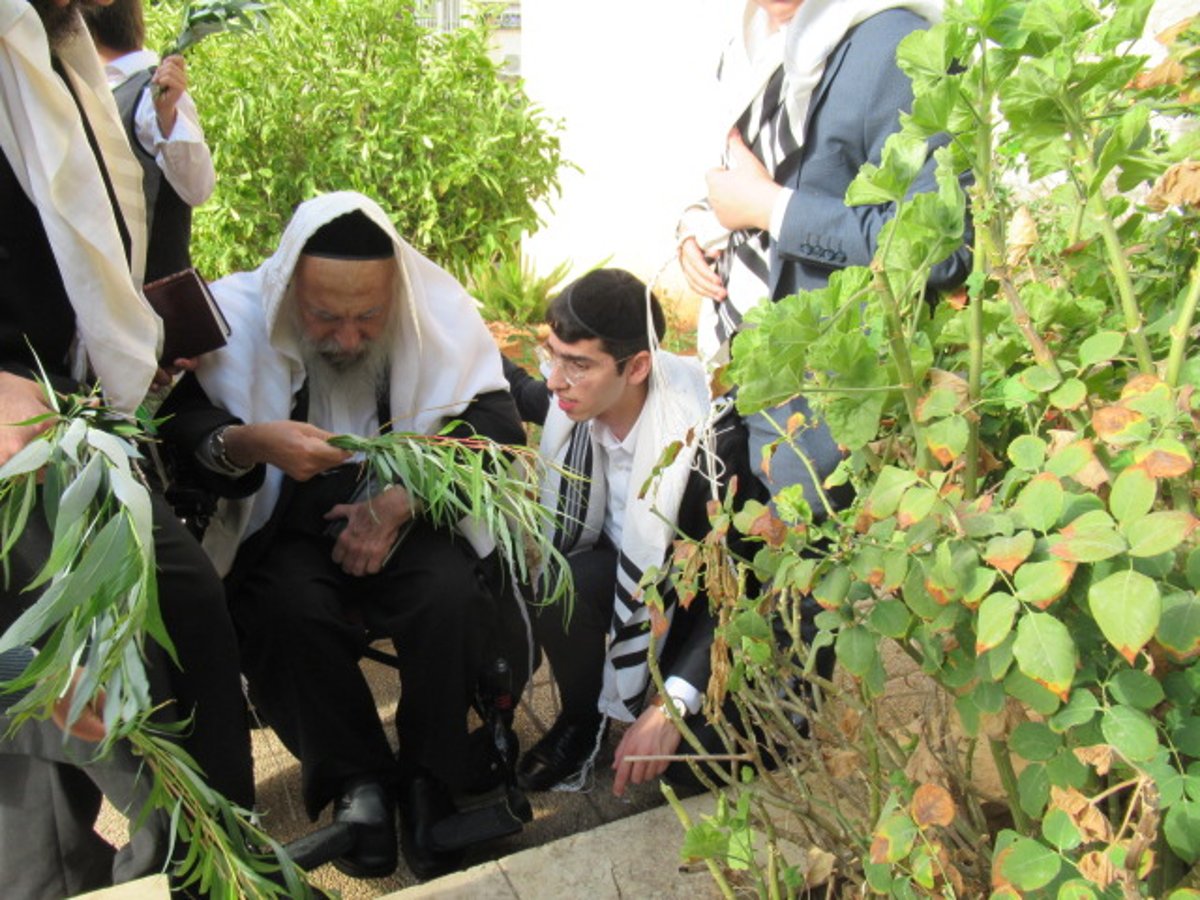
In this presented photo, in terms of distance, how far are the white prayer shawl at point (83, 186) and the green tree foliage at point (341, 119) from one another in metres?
2.57

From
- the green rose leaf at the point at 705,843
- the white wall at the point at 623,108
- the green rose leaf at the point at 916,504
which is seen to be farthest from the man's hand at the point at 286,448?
the white wall at the point at 623,108

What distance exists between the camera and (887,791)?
1.87 metres

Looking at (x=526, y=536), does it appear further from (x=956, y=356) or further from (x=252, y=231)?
(x=252, y=231)

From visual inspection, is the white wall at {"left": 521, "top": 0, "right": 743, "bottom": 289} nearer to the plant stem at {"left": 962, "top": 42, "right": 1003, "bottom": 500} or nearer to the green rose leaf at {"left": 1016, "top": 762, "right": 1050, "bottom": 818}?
the plant stem at {"left": 962, "top": 42, "right": 1003, "bottom": 500}

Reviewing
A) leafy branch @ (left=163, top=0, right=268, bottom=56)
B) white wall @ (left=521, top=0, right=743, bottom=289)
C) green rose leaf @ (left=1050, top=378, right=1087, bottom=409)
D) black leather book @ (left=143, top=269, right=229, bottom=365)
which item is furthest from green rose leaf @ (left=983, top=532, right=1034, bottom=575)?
white wall @ (left=521, top=0, right=743, bottom=289)

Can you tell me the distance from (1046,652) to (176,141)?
318cm

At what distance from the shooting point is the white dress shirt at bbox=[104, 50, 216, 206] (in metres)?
3.53

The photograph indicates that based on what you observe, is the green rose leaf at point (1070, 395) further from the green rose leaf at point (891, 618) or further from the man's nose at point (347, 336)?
the man's nose at point (347, 336)

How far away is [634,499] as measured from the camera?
3072 millimetres

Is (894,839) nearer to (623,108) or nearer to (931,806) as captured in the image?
(931,806)

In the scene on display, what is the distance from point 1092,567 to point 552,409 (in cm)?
224

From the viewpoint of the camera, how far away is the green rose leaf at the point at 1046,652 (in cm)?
110

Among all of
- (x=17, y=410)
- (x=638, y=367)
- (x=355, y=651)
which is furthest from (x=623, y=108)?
(x=17, y=410)

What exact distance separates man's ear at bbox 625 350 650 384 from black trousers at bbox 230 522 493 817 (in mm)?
671
